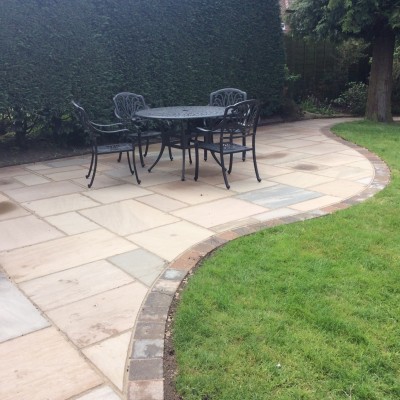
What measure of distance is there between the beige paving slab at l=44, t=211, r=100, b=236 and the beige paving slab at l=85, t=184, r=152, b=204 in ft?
1.55

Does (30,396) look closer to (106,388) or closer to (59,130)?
(106,388)

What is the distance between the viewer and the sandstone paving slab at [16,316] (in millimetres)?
2299

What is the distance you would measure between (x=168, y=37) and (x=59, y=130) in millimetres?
2490

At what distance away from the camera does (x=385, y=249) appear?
309 centimetres

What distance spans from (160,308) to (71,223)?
1721 millimetres

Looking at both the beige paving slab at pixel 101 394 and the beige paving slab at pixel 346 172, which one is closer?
the beige paving slab at pixel 101 394

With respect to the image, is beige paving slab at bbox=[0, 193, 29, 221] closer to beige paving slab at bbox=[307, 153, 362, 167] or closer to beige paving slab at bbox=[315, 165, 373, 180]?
beige paving slab at bbox=[315, 165, 373, 180]

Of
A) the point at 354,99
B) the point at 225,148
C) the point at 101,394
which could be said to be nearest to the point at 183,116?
the point at 225,148

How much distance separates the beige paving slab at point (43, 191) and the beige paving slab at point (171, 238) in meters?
1.64

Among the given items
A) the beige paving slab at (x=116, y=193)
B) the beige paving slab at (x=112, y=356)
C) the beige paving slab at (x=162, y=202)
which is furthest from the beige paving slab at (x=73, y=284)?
the beige paving slab at (x=116, y=193)

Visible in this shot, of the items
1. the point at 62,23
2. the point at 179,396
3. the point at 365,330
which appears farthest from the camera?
the point at 62,23

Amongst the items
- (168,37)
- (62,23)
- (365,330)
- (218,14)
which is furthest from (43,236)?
(218,14)

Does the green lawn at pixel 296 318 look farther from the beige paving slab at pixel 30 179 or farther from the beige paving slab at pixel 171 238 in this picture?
the beige paving slab at pixel 30 179

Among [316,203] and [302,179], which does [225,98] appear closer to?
[302,179]
